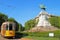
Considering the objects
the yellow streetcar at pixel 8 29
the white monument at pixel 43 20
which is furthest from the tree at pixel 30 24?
the yellow streetcar at pixel 8 29

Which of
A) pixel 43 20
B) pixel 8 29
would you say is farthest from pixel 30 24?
pixel 8 29

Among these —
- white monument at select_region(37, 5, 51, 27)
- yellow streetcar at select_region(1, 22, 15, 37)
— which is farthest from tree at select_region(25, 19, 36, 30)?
yellow streetcar at select_region(1, 22, 15, 37)

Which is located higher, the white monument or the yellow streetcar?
the white monument

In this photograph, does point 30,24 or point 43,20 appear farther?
point 30,24

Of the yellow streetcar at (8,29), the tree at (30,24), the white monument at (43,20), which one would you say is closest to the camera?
the yellow streetcar at (8,29)

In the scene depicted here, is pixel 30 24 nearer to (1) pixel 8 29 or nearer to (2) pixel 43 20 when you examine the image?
(2) pixel 43 20

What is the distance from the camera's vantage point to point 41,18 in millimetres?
92562

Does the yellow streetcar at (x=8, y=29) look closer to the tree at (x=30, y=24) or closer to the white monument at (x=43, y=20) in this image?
the white monument at (x=43, y=20)

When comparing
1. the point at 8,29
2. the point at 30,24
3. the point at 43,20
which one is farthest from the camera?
the point at 30,24

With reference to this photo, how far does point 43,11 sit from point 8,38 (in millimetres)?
51922

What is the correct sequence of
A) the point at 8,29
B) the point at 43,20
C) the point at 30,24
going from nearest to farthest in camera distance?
the point at 8,29 → the point at 43,20 → the point at 30,24

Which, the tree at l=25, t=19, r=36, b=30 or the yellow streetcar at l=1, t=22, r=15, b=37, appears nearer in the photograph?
the yellow streetcar at l=1, t=22, r=15, b=37

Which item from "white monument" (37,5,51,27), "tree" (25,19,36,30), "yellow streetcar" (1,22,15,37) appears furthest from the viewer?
"tree" (25,19,36,30)

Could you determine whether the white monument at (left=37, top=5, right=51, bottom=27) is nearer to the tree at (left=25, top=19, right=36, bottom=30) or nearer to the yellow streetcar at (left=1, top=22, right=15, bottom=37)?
the tree at (left=25, top=19, right=36, bottom=30)
